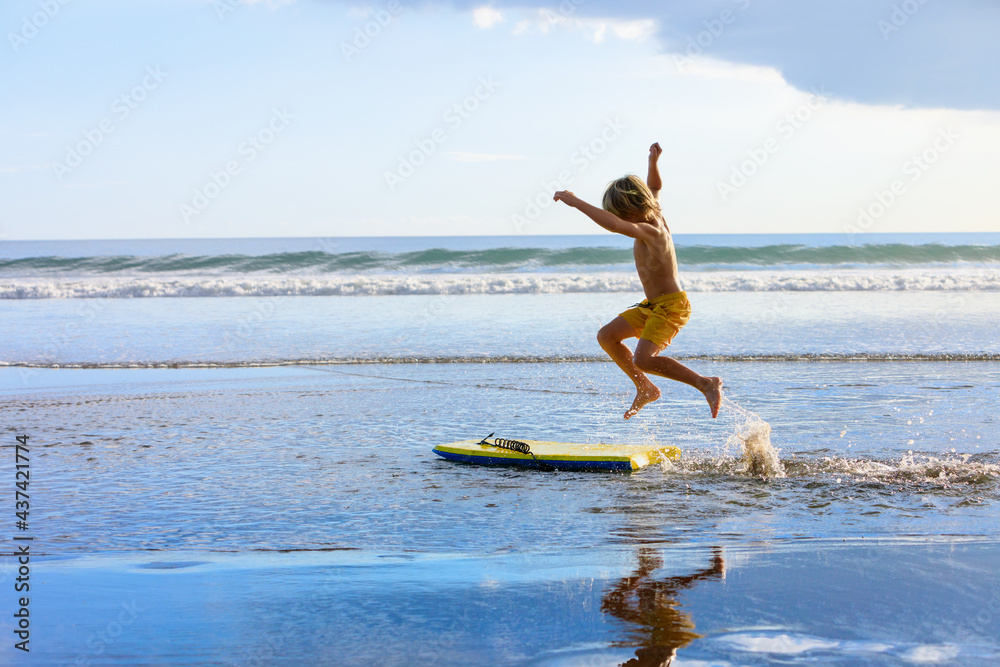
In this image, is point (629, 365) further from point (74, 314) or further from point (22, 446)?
point (74, 314)

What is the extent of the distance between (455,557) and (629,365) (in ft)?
9.19

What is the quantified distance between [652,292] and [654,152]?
109 cm

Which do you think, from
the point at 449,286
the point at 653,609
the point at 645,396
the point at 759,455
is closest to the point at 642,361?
the point at 645,396

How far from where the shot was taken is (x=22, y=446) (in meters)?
7.61

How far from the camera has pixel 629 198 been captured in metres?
6.03

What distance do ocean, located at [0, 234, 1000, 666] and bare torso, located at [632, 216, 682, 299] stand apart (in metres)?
1.29

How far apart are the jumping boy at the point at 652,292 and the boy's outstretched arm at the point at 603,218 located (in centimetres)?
1

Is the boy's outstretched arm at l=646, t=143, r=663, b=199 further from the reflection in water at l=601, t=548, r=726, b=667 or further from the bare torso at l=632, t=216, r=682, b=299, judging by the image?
the reflection in water at l=601, t=548, r=726, b=667

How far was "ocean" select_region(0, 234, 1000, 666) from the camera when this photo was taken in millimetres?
3473

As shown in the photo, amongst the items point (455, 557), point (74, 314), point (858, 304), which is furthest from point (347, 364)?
point (858, 304)

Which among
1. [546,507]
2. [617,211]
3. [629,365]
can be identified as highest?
[617,211]

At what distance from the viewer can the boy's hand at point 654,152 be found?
21.2ft

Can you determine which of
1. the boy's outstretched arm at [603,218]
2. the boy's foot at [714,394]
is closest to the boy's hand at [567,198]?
the boy's outstretched arm at [603,218]

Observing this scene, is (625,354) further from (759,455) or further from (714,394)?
(759,455)
